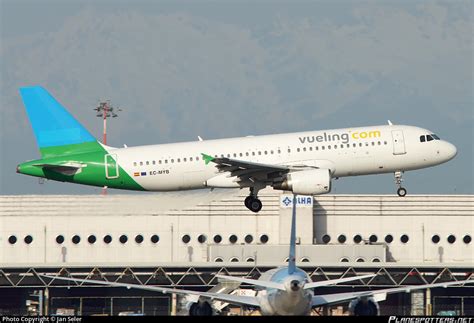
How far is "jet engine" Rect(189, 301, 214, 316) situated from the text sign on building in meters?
47.8

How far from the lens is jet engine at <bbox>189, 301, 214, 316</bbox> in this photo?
66438mm

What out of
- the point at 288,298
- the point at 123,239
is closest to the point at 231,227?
the point at 123,239

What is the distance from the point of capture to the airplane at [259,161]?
76875mm

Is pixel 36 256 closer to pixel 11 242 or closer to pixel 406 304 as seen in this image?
pixel 11 242

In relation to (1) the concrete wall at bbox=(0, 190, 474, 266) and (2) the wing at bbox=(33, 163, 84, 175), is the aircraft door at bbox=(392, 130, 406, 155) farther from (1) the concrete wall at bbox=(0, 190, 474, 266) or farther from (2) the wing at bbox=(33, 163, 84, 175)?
(1) the concrete wall at bbox=(0, 190, 474, 266)

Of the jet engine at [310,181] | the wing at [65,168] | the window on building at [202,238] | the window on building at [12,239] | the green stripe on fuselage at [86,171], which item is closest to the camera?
the jet engine at [310,181]

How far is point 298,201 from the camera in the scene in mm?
116188

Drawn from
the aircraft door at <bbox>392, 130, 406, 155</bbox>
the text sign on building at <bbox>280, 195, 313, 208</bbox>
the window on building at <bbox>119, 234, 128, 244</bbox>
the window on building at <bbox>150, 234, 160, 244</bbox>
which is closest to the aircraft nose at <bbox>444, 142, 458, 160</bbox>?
the aircraft door at <bbox>392, 130, 406, 155</bbox>

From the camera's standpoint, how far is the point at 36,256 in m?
117

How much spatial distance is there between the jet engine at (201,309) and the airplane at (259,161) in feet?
35.3

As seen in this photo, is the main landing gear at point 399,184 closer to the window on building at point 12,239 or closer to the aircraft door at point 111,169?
the aircraft door at point 111,169

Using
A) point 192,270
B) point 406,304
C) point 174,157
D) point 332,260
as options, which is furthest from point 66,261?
point 174,157

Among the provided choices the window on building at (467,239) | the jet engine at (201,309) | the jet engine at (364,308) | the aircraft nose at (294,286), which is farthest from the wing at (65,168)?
the window on building at (467,239)

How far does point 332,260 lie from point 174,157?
128 ft
